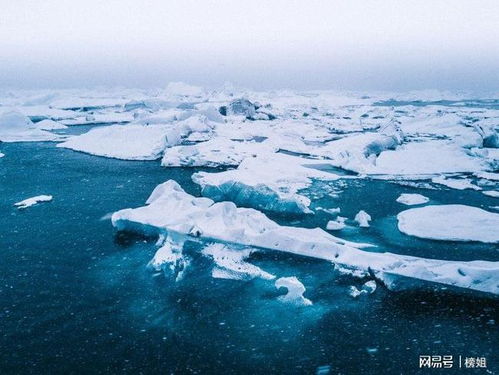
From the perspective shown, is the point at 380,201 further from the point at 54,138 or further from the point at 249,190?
the point at 54,138

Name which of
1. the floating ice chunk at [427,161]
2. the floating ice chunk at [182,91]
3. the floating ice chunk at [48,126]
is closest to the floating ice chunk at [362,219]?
the floating ice chunk at [427,161]

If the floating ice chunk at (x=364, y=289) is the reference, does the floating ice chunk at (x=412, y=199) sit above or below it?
above

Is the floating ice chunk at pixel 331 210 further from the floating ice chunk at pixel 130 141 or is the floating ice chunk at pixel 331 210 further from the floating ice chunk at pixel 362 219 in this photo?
the floating ice chunk at pixel 130 141

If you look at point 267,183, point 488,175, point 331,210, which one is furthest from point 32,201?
point 488,175

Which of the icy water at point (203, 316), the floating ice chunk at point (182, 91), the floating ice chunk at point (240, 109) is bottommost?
the icy water at point (203, 316)

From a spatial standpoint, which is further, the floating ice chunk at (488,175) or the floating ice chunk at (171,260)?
the floating ice chunk at (488,175)

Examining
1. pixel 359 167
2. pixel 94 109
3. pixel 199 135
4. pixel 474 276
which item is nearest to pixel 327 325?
pixel 474 276

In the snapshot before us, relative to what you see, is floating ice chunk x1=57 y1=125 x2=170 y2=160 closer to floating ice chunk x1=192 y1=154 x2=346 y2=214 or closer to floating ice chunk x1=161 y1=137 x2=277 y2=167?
floating ice chunk x1=161 y1=137 x2=277 y2=167
